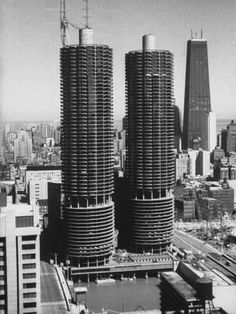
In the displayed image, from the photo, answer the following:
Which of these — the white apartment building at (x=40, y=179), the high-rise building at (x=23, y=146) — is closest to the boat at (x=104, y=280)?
the white apartment building at (x=40, y=179)

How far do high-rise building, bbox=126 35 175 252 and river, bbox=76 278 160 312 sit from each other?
6.21 ft

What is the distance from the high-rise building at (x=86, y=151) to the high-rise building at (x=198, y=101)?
2151 cm

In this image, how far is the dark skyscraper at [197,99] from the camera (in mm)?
37000

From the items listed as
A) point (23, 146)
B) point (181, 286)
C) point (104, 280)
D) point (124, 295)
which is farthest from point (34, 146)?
point (181, 286)

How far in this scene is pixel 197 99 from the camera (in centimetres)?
3766

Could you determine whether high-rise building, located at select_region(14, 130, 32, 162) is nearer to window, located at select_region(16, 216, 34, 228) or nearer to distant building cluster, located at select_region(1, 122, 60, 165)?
distant building cluster, located at select_region(1, 122, 60, 165)

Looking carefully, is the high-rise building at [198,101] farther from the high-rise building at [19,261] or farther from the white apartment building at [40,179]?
the high-rise building at [19,261]

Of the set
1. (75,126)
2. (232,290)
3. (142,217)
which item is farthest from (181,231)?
(232,290)

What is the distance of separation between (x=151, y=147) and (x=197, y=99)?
21.2 metres

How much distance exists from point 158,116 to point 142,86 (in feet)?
3.25

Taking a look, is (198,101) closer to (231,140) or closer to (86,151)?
(231,140)

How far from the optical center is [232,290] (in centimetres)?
1021

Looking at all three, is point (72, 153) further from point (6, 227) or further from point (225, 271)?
point (6, 227)

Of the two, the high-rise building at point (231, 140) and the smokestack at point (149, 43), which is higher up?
the smokestack at point (149, 43)
